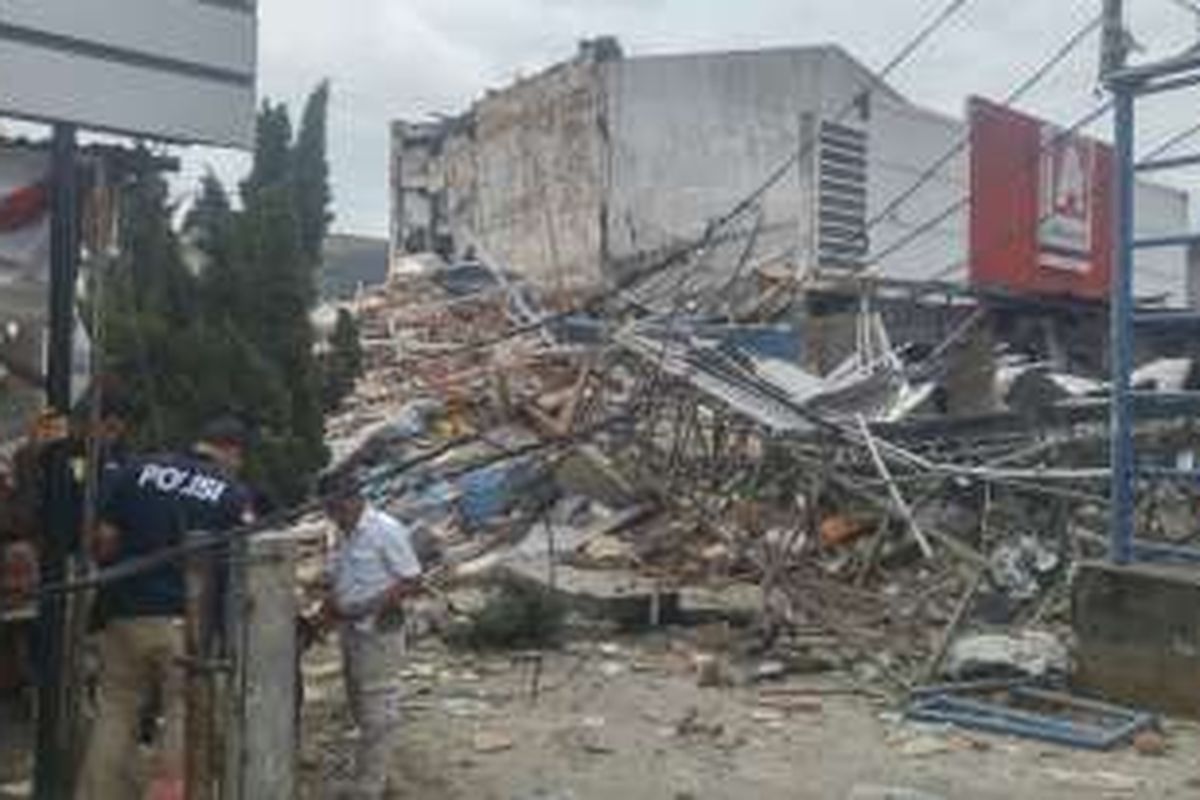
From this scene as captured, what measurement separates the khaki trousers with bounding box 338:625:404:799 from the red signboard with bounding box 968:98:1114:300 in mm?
12892

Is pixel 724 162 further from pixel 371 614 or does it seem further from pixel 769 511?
pixel 371 614

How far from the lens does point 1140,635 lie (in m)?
10.5

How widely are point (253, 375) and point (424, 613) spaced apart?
2.99m

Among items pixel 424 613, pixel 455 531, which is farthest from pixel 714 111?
pixel 424 613

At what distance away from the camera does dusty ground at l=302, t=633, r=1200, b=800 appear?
9000mm

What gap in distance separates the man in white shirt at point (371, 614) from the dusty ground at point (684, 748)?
386 millimetres

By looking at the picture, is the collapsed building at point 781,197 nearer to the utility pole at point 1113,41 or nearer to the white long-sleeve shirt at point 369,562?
the utility pole at point 1113,41

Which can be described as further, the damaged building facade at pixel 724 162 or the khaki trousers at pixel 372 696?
the damaged building facade at pixel 724 162

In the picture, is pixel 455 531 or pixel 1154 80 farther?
pixel 455 531

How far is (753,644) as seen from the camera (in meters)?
12.4

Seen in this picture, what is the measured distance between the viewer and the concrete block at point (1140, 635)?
10.4 metres

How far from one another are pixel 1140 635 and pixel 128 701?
5.48 m

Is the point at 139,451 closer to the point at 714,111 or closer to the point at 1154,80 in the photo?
the point at 1154,80

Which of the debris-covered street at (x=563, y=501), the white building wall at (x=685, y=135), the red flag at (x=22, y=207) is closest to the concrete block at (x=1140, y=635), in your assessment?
the debris-covered street at (x=563, y=501)
